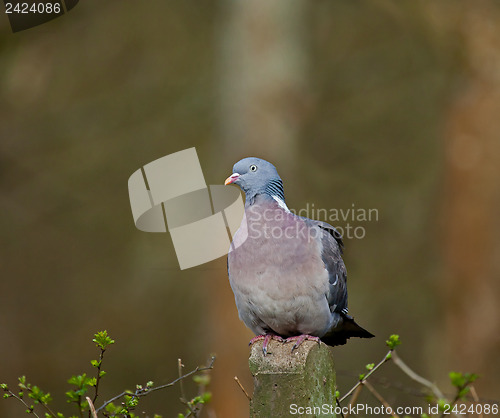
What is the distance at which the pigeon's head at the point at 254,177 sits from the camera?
11.0 ft

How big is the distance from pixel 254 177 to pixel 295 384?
43.8 inches

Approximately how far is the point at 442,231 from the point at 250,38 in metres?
3.06

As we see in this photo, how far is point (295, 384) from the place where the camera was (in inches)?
104

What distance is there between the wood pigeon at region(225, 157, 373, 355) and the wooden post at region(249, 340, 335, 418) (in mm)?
237

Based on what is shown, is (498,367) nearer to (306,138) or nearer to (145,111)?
(306,138)

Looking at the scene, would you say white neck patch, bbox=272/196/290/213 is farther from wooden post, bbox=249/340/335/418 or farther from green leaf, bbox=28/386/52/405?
green leaf, bbox=28/386/52/405

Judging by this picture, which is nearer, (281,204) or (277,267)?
(277,267)

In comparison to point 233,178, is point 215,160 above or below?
below

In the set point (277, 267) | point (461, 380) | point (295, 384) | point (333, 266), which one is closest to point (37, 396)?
point (295, 384)

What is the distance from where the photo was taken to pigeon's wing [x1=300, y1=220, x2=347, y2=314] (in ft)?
11.0

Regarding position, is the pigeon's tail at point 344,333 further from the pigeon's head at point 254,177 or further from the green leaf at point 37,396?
the green leaf at point 37,396

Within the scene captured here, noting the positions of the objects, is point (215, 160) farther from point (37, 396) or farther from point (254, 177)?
point (37, 396)

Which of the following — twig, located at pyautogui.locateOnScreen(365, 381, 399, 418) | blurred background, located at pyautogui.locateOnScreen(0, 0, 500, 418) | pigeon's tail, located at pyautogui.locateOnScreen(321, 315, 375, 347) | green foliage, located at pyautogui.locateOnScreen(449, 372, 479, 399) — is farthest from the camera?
blurred background, located at pyautogui.locateOnScreen(0, 0, 500, 418)

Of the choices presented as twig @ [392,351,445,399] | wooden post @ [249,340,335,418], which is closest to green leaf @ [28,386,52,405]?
wooden post @ [249,340,335,418]
